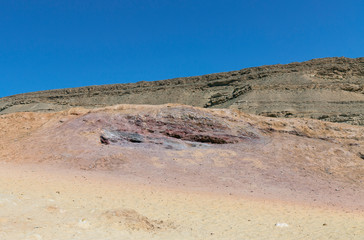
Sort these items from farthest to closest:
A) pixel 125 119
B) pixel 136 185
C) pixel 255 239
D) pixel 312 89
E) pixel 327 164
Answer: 1. pixel 312 89
2. pixel 125 119
3. pixel 327 164
4. pixel 136 185
5. pixel 255 239

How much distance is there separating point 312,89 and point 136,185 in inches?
1503

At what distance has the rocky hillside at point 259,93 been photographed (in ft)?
126

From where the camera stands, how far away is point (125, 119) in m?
17.0

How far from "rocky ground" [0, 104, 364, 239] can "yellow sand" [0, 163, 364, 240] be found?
31 mm

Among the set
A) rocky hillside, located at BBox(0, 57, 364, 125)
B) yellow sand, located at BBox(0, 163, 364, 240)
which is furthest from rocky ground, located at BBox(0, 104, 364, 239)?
rocky hillside, located at BBox(0, 57, 364, 125)

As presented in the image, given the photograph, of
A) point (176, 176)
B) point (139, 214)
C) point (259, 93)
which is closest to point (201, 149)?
point (176, 176)

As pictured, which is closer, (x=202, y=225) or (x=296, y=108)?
(x=202, y=225)

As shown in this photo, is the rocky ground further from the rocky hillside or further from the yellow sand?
the rocky hillside

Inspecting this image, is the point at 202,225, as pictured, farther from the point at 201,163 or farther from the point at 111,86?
the point at 111,86

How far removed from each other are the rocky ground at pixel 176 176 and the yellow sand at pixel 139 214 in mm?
31

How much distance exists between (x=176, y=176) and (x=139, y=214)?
543cm

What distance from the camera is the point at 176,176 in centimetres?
1341

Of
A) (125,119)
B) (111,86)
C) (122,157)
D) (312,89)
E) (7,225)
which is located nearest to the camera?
(7,225)

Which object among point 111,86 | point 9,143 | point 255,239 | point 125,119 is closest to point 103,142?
point 125,119
